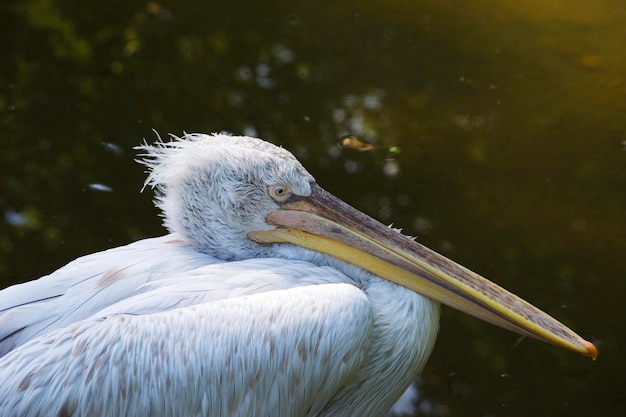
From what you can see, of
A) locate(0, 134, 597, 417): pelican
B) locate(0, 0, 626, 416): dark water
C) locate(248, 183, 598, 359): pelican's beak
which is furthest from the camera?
locate(0, 0, 626, 416): dark water

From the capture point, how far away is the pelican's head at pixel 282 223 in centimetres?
271

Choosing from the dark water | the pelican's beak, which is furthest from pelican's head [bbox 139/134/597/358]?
the dark water

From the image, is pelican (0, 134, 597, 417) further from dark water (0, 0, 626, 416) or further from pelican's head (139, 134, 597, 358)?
dark water (0, 0, 626, 416)

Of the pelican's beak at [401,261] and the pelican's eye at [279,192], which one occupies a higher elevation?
the pelican's eye at [279,192]

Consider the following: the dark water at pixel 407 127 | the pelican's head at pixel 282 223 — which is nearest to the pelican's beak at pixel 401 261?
the pelican's head at pixel 282 223

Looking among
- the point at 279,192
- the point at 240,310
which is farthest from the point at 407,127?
the point at 240,310

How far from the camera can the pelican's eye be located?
2791mm

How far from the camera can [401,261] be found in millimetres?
2715

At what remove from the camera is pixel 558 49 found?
5.77 m

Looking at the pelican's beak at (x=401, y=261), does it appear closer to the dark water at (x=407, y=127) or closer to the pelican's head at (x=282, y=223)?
the pelican's head at (x=282, y=223)

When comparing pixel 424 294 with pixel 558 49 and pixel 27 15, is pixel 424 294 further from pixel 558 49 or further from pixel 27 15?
pixel 27 15

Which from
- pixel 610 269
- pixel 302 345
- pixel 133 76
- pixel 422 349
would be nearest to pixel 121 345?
pixel 302 345

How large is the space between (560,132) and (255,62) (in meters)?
2.12

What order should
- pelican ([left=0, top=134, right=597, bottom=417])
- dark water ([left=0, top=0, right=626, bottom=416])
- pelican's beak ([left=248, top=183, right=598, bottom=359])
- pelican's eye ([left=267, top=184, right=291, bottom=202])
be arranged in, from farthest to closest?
dark water ([left=0, top=0, right=626, bottom=416])
pelican's eye ([left=267, top=184, right=291, bottom=202])
pelican's beak ([left=248, top=183, right=598, bottom=359])
pelican ([left=0, top=134, right=597, bottom=417])
